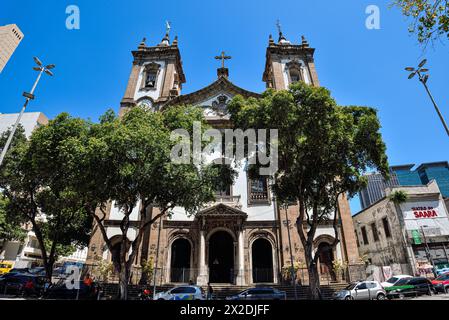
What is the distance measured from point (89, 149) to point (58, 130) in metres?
4.10

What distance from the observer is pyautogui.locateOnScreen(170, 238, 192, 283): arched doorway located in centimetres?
1922

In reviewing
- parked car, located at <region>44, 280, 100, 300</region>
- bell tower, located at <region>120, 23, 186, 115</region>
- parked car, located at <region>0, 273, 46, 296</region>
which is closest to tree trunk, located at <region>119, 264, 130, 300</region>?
parked car, located at <region>44, 280, 100, 300</region>

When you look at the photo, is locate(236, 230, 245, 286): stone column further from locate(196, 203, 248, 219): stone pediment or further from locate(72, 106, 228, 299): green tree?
locate(72, 106, 228, 299): green tree

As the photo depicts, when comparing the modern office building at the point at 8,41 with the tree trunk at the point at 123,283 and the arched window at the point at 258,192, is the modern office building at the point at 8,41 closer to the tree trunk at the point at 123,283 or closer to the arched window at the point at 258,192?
the tree trunk at the point at 123,283

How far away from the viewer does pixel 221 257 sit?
804 inches

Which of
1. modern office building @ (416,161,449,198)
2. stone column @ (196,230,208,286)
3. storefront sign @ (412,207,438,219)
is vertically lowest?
stone column @ (196,230,208,286)

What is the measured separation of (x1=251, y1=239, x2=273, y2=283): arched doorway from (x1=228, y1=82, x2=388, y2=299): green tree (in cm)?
696

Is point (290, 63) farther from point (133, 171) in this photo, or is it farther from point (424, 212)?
point (133, 171)

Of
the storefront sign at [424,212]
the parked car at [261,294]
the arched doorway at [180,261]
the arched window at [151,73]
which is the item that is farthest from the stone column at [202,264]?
the arched window at [151,73]

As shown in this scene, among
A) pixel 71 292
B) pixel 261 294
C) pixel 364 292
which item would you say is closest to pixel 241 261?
pixel 261 294

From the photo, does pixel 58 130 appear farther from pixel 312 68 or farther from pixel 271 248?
pixel 312 68

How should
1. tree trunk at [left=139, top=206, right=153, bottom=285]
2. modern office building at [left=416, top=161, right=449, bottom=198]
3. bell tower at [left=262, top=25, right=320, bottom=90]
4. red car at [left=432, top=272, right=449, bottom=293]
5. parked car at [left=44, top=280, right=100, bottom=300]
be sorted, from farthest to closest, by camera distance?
modern office building at [left=416, top=161, right=449, bottom=198]
bell tower at [left=262, top=25, right=320, bottom=90]
tree trunk at [left=139, top=206, right=153, bottom=285]
red car at [left=432, top=272, right=449, bottom=293]
parked car at [left=44, top=280, right=100, bottom=300]

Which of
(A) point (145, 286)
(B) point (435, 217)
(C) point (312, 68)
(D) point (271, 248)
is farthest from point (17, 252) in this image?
(B) point (435, 217)

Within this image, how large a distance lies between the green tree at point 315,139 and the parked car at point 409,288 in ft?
21.6
